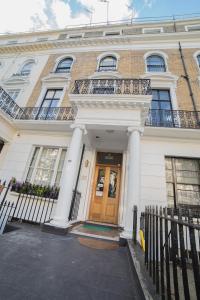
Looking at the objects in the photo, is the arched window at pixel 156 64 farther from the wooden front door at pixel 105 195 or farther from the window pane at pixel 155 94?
the wooden front door at pixel 105 195

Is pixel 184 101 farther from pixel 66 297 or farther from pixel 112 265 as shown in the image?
pixel 66 297

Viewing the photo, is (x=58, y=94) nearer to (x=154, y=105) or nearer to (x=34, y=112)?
(x=34, y=112)

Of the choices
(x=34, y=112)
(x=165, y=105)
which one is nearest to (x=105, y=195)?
(x=165, y=105)

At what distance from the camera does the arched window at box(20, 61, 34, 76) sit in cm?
1255

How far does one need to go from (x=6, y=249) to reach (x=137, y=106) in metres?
6.21

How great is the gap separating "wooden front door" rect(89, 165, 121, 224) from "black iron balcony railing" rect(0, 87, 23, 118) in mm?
5969

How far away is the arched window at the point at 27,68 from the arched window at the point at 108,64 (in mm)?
5910

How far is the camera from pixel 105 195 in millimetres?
8094

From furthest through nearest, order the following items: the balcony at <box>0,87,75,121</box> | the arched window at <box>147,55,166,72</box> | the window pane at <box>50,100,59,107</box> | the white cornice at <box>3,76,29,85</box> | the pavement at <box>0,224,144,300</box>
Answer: the white cornice at <box>3,76,29,85</box> < the arched window at <box>147,55,166,72</box> < the window pane at <box>50,100,59,107</box> < the balcony at <box>0,87,75,121</box> < the pavement at <box>0,224,144,300</box>

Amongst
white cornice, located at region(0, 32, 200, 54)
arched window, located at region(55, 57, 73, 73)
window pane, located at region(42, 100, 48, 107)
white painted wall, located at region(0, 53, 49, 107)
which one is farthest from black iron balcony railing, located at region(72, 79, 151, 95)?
white cornice, located at region(0, 32, 200, 54)

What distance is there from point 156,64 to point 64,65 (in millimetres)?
7083

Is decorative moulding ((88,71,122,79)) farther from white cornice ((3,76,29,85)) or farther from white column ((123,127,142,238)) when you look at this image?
white column ((123,127,142,238))

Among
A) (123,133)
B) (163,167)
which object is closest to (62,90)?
(123,133)

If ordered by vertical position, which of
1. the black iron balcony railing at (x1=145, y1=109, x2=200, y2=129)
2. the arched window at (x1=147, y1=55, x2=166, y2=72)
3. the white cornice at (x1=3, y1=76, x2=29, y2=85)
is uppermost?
the arched window at (x1=147, y1=55, x2=166, y2=72)
